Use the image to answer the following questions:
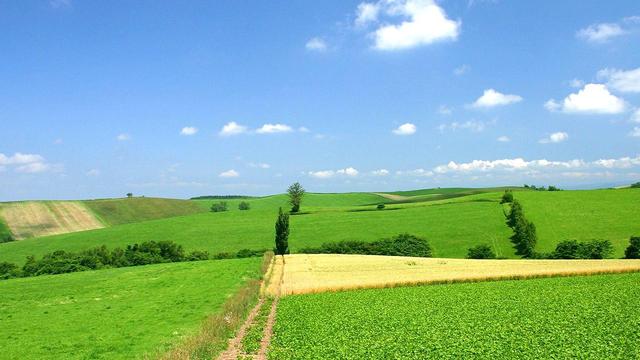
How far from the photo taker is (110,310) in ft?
123

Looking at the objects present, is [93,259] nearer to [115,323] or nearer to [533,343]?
[115,323]

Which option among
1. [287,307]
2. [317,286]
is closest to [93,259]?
[317,286]

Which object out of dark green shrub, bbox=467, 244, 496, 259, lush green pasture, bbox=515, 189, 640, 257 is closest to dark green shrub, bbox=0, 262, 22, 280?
dark green shrub, bbox=467, 244, 496, 259

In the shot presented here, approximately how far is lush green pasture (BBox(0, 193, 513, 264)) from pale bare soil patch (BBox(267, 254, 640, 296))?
25815 mm

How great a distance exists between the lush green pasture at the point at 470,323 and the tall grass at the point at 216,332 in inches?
105

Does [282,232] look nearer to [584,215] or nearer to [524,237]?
[524,237]

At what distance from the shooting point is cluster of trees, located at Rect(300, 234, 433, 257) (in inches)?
3388

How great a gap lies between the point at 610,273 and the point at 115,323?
4226cm

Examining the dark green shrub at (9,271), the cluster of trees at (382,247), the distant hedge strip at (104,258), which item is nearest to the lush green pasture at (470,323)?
the cluster of trees at (382,247)

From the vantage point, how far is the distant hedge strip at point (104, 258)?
261 ft

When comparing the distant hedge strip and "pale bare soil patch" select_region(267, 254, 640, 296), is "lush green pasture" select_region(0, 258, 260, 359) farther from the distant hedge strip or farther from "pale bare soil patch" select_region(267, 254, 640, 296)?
the distant hedge strip

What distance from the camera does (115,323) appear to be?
3212 centimetres

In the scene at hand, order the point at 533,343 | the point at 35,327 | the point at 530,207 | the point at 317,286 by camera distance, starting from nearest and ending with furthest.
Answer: the point at 533,343, the point at 35,327, the point at 317,286, the point at 530,207

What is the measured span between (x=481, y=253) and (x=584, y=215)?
91.6ft
